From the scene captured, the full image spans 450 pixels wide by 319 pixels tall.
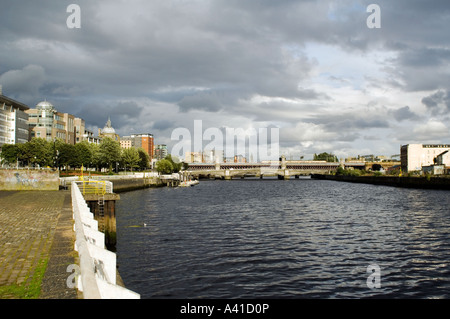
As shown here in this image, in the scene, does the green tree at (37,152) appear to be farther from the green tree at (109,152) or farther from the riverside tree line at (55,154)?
the green tree at (109,152)

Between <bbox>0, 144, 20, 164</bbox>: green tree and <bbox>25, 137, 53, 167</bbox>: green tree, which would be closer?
<bbox>0, 144, 20, 164</bbox>: green tree

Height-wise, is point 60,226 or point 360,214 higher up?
point 60,226

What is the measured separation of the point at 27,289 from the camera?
961 centimetres

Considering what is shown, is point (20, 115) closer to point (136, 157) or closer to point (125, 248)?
point (136, 157)

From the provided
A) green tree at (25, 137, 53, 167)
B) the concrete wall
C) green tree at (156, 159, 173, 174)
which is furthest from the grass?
green tree at (156, 159, 173, 174)

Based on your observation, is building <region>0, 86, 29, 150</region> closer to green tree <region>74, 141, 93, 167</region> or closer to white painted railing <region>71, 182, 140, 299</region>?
green tree <region>74, 141, 93, 167</region>

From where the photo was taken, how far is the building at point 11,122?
128m

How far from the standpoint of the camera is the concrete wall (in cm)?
5553

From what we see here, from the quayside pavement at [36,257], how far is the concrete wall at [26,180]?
118 ft

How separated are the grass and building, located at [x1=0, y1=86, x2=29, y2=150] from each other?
130507 millimetres

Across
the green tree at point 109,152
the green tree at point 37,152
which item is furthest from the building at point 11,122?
the green tree at point 109,152
